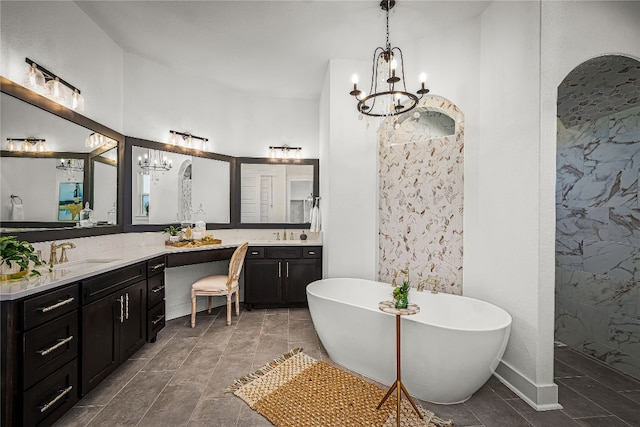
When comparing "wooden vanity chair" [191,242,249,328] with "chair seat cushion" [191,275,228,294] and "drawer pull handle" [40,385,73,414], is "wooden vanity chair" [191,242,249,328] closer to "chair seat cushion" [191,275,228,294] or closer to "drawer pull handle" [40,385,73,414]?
"chair seat cushion" [191,275,228,294]

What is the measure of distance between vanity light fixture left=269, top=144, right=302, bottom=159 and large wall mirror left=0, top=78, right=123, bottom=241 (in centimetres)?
210

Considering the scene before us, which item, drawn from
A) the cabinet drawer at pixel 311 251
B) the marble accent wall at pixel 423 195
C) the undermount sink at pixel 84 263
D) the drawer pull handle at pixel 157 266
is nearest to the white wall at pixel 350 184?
the marble accent wall at pixel 423 195

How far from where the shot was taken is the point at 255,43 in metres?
3.24

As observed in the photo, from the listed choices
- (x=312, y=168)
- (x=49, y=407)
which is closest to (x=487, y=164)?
(x=312, y=168)

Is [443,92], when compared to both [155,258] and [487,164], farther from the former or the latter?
[155,258]

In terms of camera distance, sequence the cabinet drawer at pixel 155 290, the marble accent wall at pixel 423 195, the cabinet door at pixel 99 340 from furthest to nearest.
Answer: the marble accent wall at pixel 423 195, the cabinet drawer at pixel 155 290, the cabinet door at pixel 99 340

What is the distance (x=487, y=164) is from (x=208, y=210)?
346 cm

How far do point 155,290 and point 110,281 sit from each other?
0.74 meters

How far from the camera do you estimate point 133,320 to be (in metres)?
2.63

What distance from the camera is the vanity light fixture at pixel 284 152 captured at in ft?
15.3

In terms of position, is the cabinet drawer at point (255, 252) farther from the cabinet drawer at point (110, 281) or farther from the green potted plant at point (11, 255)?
the green potted plant at point (11, 255)

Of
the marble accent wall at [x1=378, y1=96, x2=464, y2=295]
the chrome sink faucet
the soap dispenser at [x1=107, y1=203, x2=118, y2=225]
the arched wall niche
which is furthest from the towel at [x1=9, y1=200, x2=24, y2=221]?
the arched wall niche

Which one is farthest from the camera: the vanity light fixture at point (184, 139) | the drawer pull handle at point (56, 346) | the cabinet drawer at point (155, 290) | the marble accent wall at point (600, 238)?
the vanity light fixture at point (184, 139)

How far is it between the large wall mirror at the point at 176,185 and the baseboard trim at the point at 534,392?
3.72 metres
